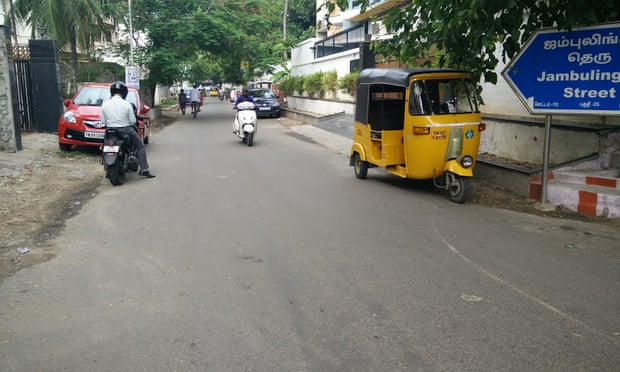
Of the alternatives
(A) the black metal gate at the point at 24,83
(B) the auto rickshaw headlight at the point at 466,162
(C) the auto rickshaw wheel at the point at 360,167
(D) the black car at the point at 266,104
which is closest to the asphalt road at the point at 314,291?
(B) the auto rickshaw headlight at the point at 466,162

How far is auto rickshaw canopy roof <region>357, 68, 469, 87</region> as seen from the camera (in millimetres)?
8695

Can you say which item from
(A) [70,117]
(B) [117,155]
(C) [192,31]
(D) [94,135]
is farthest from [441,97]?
(C) [192,31]

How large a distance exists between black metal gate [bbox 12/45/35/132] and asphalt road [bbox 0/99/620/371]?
360 inches

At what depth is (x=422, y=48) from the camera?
9.51 meters

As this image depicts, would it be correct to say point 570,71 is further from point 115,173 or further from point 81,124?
point 81,124

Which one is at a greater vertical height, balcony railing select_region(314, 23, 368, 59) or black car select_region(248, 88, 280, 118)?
balcony railing select_region(314, 23, 368, 59)

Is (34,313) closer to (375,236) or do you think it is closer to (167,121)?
(375,236)

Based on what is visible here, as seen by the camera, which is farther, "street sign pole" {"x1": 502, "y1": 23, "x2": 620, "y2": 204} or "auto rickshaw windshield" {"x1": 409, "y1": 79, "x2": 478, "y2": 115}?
"auto rickshaw windshield" {"x1": 409, "y1": 79, "x2": 478, "y2": 115}

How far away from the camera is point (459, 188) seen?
327 inches

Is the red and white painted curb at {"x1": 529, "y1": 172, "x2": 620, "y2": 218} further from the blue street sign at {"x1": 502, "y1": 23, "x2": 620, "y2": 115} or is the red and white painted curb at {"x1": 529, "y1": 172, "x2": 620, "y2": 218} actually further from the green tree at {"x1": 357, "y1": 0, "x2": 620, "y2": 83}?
the green tree at {"x1": 357, "y1": 0, "x2": 620, "y2": 83}

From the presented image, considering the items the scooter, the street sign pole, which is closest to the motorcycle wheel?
the scooter

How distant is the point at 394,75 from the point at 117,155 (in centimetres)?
520

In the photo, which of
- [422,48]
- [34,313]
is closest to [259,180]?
[422,48]

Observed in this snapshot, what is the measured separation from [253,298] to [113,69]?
89.8ft
